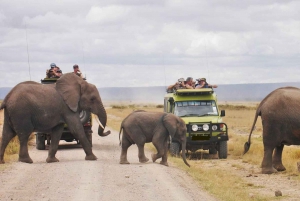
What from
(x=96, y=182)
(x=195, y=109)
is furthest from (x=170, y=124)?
(x=195, y=109)

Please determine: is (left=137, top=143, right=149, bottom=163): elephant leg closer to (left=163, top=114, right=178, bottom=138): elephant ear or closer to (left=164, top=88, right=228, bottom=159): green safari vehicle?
(left=163, top=114, right=178, bottom=138): elephant ear

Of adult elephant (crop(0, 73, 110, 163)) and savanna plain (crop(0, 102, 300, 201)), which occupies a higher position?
adult elephant (crop(0, 73, 110, 163))

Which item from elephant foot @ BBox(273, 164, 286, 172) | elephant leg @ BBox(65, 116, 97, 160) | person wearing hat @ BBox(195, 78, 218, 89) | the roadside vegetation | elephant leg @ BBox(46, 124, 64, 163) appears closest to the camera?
the roadside vegetation

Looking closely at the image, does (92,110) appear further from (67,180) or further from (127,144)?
(67,180)

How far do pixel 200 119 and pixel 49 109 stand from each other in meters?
5.59

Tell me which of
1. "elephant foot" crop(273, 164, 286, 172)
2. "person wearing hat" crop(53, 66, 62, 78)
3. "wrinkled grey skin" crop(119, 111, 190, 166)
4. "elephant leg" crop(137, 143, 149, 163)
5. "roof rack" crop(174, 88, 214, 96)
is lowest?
"elephant foot" crop(273, 164, 286, 172)

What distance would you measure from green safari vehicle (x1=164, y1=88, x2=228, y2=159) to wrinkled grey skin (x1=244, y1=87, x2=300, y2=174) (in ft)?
11.4

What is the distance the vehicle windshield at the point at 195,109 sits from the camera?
2327 centimetres

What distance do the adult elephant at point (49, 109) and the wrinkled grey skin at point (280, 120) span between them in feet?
15.9

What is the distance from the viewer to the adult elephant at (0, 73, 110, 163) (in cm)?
1897

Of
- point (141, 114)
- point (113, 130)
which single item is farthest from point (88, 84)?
point (113, 130)

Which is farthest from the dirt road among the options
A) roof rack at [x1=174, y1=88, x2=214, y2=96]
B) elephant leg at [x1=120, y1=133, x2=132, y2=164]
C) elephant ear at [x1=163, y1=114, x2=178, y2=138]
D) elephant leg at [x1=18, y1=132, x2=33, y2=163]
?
roof rack at [x1=174, y1=88, x2=214, y2=96]

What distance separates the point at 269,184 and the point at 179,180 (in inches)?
116

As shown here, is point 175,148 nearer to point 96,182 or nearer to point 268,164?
point 268,164
